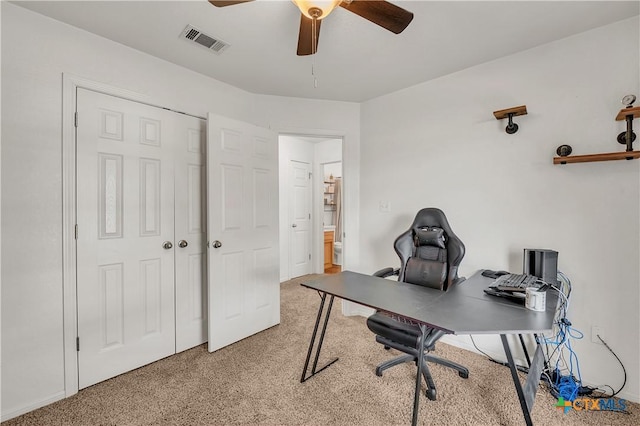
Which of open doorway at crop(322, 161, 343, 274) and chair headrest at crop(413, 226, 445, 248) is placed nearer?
chair headrest at crop(413, 226, 445, 248)

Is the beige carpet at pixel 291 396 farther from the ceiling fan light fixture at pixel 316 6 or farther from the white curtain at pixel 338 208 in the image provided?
the white curtain at pixel 338 208

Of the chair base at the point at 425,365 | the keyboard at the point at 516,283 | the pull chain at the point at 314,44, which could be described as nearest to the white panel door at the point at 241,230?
the pull chain at the point at 314,44

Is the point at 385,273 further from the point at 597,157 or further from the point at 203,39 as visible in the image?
the point at 203,39

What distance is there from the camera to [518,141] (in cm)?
223

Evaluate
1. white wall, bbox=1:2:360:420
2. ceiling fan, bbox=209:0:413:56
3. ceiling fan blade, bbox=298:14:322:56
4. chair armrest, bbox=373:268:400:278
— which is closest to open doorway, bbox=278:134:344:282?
chair armrest, bbox=373:268:400:278

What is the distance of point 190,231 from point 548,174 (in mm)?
2911

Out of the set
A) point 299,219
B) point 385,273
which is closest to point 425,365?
point 385,273

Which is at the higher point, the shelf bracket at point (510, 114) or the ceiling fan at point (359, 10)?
the ceiling fan at point (359, 10)

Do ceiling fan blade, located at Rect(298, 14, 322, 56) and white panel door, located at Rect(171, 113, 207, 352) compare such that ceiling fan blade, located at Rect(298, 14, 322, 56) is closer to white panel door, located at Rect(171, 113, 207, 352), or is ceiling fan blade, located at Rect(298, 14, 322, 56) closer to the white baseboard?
white panel door, located at Rect(171, 113, 207, 352)

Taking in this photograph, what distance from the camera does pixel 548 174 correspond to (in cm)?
211

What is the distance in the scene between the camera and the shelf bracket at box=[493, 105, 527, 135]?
212 cm

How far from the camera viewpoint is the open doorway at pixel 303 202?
4730 millimetres

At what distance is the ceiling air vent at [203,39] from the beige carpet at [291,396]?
246 cm

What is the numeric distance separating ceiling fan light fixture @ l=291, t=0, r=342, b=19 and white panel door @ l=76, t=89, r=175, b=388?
1637 mm
